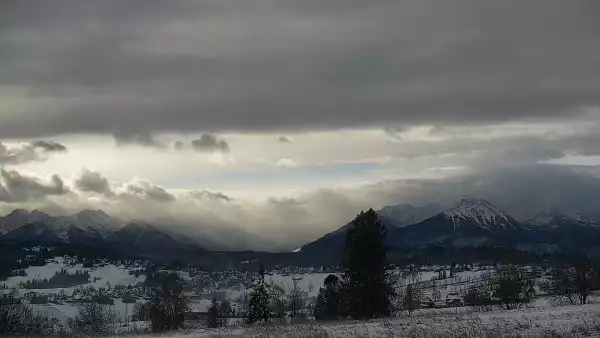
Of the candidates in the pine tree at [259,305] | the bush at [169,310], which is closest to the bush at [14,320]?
the bush at [169,310]

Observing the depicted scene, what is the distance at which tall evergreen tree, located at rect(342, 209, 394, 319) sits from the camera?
6103 centimetres

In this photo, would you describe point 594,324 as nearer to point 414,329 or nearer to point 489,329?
point 489,329

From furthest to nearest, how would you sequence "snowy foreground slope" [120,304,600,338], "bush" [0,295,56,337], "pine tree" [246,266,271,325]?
"pine tree" [246,266,271,325] → "bush" [0,295,56,337] → "snowy foreground slope" [120,304,600,338]

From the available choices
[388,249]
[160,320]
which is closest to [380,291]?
[388,249]

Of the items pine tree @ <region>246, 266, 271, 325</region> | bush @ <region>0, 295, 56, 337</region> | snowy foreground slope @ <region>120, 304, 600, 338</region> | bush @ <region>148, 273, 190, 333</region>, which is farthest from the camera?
bush @ <region>148, 273, 190, 333</region>

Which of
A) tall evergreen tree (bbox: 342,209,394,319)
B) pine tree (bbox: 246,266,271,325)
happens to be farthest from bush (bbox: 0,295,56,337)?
tall evergreen tree (bbox: 342,209,394,319)

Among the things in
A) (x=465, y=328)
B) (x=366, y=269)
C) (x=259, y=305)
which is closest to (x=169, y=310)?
(x=259, y=305)

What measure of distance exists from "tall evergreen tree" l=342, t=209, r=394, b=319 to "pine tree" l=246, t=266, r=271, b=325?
1798 centimetres

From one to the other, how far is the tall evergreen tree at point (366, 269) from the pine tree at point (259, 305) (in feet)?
59.0

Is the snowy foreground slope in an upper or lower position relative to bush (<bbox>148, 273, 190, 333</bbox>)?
upper

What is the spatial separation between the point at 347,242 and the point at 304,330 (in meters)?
21.9

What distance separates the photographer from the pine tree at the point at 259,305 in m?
77.1

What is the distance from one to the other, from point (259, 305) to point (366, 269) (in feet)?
68.4

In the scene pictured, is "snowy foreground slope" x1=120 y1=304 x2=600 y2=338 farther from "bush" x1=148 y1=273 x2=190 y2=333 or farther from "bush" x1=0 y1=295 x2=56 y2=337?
"bush" x1=148 y1=273 x2=190 y2=333
